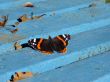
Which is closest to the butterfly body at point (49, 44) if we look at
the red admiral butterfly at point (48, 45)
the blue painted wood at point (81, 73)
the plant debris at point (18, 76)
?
the red admiral butterfly at point (48, 45)

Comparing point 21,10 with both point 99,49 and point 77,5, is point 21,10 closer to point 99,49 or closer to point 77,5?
point 77,5

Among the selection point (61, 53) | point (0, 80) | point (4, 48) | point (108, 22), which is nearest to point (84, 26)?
point (108, 22)

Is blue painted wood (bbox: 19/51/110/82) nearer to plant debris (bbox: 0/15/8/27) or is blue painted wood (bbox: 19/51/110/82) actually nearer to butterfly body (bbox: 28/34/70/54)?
butterfly body (bbox: 28/34/70/54)

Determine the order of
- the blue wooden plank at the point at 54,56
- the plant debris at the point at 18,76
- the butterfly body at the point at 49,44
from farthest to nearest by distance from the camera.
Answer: the butterfly body at the point at 49,44
the blue wooden plank at the point at 54,56
the plant debris at the point at 18,76

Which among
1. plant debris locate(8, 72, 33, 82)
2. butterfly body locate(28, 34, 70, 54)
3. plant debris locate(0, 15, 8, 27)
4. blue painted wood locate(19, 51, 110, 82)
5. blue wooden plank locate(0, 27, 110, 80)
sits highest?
plant debris locate(0, 15, 8, 27)

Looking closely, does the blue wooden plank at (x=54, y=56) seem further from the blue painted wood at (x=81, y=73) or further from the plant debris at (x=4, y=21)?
the plant debris at (x=4, y=21)

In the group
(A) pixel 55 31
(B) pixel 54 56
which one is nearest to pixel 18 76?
(B) pixel 54 56

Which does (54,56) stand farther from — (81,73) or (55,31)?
(55,31)

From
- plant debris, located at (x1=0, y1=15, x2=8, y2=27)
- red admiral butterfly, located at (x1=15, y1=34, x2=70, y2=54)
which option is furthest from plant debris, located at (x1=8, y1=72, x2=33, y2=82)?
plant debris, located at (x1=0, y1=15, x2=8, y2=27)
